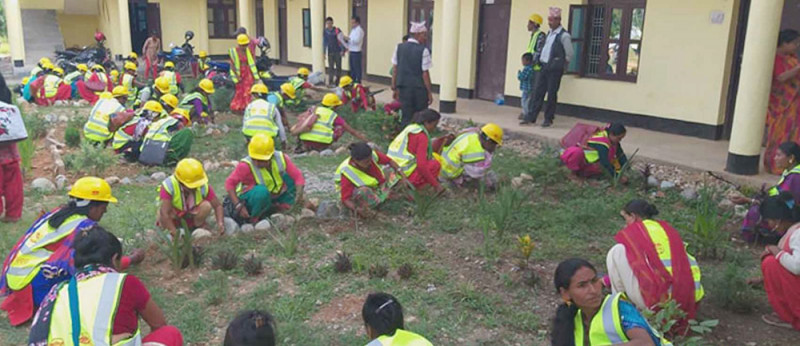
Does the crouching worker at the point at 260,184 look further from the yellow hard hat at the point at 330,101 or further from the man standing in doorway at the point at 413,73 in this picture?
the man standing in doorway at the point at 413,73

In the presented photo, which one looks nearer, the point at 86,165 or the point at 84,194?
the point at 84,194

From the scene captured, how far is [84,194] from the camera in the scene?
3613 millimetres

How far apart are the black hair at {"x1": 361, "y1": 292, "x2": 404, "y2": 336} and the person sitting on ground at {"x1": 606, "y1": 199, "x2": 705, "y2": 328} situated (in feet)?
4.89

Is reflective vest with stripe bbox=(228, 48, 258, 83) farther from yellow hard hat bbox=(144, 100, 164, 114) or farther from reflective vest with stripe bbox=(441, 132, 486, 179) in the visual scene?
reflective vest with stripe bbox=(441, 132, 486, 179)

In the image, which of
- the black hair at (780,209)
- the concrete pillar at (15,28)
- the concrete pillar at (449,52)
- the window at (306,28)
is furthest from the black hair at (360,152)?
the concrete pillar at (15,28)

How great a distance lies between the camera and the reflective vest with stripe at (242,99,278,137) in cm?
743

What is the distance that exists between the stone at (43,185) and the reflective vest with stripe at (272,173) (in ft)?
8.32

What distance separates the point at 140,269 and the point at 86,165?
2.94 m

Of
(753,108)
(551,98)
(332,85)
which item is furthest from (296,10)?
(753,108)

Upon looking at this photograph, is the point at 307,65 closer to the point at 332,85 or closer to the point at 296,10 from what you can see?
the point at 296,10

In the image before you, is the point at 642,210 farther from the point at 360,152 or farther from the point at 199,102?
the point at 199,102

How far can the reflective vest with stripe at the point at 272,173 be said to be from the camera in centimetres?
522

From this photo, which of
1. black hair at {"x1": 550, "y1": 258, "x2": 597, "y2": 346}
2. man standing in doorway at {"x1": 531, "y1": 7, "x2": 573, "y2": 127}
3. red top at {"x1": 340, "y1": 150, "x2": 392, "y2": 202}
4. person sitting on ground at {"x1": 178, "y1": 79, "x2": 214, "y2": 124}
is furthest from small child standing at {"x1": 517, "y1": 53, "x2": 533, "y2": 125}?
black hair at {"x1": 550, "y1": 258, "x2": 597, "y2": 346}

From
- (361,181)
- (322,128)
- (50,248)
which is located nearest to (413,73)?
(322,128)
